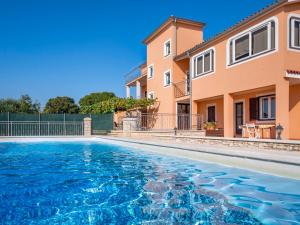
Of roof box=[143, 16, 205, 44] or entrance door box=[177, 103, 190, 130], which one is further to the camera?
roof box=[143, 16, 205, 44]

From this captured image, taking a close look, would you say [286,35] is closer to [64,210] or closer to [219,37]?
[219,37]

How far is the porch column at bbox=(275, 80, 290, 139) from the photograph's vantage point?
10.6m

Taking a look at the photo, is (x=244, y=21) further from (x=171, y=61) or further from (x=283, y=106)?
(x=171, y=61)

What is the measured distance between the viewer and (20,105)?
153ft

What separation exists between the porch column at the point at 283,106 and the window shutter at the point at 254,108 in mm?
3873

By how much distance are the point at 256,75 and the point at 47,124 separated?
16.8 meters

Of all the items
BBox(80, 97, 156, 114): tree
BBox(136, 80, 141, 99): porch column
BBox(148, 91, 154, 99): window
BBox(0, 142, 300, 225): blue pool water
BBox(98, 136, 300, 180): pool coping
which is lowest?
BBox(0, 142, 300, 225): blue pool water

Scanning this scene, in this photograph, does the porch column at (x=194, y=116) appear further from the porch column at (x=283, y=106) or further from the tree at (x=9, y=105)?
the tree at (x=9, y=105)

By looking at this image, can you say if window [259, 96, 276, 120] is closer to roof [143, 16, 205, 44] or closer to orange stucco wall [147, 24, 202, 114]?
orange stucco wall [147, 24, 202, 114]

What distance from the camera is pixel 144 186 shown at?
5656 mm

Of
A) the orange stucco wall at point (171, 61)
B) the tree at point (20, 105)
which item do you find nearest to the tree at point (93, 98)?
the tree at point (20, 105)

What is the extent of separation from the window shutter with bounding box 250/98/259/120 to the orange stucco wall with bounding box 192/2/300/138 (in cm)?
153

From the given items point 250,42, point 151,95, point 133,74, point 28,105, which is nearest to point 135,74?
point 133,74

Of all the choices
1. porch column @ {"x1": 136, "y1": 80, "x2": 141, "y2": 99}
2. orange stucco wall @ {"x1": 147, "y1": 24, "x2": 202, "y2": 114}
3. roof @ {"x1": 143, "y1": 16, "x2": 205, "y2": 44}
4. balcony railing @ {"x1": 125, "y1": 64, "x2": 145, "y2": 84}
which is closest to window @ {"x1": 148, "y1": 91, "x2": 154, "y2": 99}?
orange stucco wall @ {"x1": 147, "y1": 24, "x2": 202, "y2": 114}
